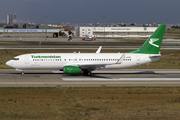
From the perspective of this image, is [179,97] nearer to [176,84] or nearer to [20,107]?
[176,84]

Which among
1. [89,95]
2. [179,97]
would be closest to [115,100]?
[89,95]

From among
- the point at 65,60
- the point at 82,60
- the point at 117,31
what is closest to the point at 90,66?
the point at 82,60

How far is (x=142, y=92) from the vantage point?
31.2 m

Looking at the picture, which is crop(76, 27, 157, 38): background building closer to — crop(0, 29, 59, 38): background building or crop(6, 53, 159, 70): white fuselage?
crop(0, 29, 59, 38): background building

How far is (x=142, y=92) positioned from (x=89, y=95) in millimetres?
6561

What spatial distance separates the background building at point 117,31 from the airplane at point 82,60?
14966 cm

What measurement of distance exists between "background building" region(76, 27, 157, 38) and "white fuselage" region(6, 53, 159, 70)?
150579mm

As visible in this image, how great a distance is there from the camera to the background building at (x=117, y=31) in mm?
193050

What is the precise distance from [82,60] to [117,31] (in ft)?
517

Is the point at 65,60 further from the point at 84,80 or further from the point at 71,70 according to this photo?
the point at 84,80

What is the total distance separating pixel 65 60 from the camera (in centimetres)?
4269

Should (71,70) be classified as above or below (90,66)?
below

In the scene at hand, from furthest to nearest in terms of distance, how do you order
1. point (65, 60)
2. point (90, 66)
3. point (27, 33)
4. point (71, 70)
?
point (27, 33), point (65, 60), point (90, 66), point (71, 70)

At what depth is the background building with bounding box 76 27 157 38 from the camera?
19305cm
